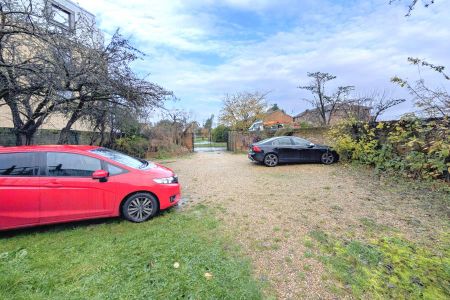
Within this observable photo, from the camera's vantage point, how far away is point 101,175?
4.29 meters

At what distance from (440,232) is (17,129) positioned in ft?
34.6

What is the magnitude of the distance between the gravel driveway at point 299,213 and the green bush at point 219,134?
78.5 ft

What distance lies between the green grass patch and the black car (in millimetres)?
7115

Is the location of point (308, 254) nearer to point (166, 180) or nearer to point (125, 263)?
point (125, 263)

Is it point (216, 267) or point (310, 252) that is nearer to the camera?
point (216, 267)

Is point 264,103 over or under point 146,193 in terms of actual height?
over

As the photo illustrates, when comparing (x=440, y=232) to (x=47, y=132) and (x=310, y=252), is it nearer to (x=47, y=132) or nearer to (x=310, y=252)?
(x=310, y=252)

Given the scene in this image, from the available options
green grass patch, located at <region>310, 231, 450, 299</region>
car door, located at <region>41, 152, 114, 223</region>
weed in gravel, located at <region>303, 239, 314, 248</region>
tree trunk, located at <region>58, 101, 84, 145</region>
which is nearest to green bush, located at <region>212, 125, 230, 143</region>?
tree trunk, located at <region>58, 101, 84, 145</region>

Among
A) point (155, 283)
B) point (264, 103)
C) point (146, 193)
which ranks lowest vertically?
point (155, 283)

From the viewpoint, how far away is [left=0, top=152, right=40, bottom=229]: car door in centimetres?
397

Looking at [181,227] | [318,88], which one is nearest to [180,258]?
[181,227]

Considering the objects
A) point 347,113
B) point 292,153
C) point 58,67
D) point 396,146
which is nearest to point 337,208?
point 396,146

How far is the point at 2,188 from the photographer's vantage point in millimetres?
3951

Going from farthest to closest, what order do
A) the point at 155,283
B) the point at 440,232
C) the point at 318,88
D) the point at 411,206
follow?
1. the point at 318,88
2. the point at 411,206
3. the point at 440,232
4. the point at 155,283
